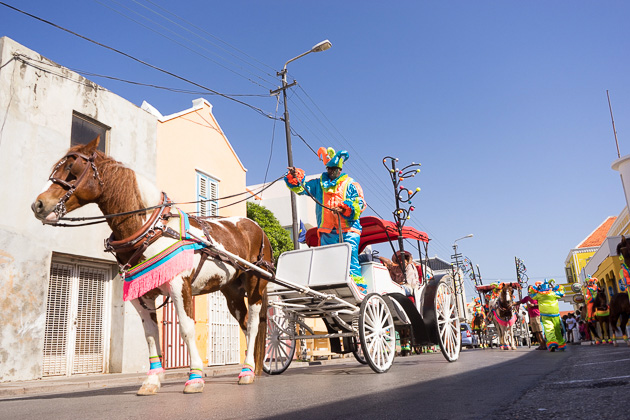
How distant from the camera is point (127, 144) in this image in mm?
13578

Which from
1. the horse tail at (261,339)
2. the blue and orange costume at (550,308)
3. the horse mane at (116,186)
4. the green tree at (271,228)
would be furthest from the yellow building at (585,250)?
the horse mane at (116,186)

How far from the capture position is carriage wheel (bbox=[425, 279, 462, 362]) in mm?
7809

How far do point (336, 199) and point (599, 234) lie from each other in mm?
53822

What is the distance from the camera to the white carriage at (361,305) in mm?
6477

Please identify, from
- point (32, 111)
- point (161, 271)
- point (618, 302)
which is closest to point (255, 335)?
point (161, 271)

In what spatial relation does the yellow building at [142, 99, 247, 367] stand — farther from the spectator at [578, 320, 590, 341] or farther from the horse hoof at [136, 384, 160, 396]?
the spectator at [578, 320, 590, 341]

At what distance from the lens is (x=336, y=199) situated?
286 inches

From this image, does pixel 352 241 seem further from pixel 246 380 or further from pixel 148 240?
pixel 148 240

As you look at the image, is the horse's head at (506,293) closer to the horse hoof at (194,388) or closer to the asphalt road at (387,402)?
the asphalt road at (387,402)

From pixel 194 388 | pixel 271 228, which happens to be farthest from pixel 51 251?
pixel 271 228

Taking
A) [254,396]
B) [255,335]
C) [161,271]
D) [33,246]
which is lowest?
[254,396]

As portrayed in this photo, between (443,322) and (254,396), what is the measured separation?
15.2ft

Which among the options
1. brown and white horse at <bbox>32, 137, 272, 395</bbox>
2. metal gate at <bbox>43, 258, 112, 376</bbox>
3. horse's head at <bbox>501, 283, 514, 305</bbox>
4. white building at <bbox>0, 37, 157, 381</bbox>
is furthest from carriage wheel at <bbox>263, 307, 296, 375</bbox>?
horse's head at <bbox>501, 283, 514, 305</bbox>

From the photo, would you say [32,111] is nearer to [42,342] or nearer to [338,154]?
[42,342]
